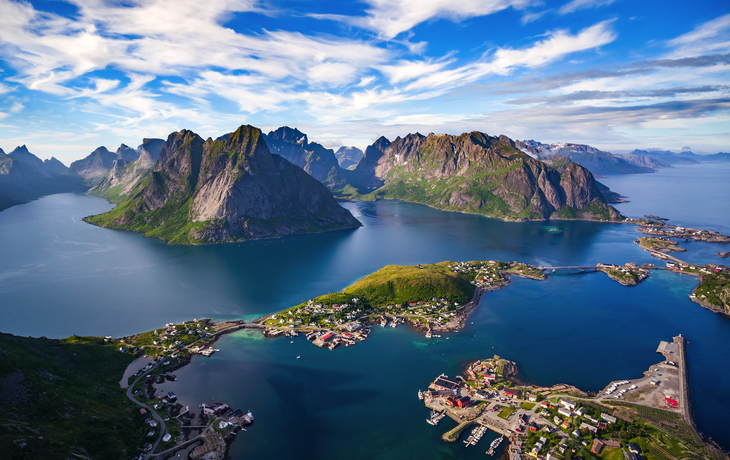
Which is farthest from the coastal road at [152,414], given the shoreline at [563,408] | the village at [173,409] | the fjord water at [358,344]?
the shoreline at [563,408]

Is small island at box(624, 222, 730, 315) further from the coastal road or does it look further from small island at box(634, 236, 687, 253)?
the coastal road

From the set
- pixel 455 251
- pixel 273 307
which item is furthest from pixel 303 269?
pixel 455 251

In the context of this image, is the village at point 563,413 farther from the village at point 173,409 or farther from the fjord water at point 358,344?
the village at point 173,409

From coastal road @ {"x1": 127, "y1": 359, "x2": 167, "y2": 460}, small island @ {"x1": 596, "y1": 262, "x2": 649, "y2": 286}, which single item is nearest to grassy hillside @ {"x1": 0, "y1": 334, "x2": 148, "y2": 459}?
coastal road @ {"x1": 127, "y1": 359, "x2": 167, "y2": 460}

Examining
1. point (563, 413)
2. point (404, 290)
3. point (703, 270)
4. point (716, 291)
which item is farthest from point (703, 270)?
point (563, 413)

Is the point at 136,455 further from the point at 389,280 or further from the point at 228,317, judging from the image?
the point at 389,280

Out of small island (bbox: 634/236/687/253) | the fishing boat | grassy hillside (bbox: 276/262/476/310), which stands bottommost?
the fishing boat
